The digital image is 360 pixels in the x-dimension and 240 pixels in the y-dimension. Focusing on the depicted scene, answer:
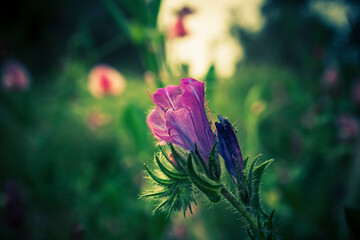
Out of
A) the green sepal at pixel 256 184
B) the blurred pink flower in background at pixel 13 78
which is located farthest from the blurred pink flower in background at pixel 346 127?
the blurred pink flower in background at pixel 13 78

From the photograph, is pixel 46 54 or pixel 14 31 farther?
pixel 46 54

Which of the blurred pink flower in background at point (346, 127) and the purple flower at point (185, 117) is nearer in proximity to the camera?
the purple flower at point (185, 117)

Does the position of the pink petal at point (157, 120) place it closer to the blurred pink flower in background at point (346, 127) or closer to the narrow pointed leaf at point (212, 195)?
the narrow pointed leaf at point (212, 195)

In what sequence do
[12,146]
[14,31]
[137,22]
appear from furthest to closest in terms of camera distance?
[14,31] < [12,146] < [137,22]

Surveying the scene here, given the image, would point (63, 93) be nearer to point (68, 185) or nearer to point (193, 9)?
point (68, 185)

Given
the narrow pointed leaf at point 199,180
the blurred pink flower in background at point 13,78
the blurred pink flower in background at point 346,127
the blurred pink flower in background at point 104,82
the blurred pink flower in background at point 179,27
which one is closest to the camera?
the narrow pointed leaf at point 199,180

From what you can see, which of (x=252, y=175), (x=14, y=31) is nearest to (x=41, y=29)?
(x=14, y=31)

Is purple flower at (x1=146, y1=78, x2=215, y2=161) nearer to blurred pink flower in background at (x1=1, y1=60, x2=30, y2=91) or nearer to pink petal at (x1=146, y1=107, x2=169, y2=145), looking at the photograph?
pink petal at (x1=146, y1=107, x2=169, y2=145)
